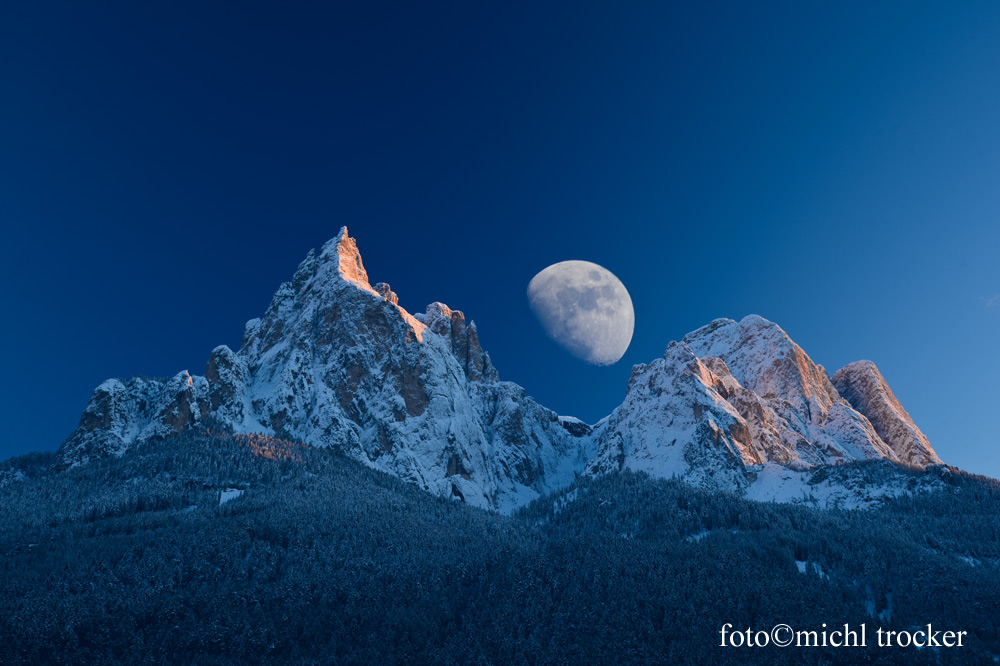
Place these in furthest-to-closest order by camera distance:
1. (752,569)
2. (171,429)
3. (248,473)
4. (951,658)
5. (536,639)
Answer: (171,429) < (248,473) < (752,569) < (536,639) < (951,658)

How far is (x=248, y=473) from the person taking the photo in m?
162

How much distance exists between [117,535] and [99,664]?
36178 millimetres

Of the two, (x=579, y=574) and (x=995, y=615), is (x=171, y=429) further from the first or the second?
(x=995, y=615)

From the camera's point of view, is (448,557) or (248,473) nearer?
(448,557)

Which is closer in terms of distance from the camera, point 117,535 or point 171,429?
point 117,535

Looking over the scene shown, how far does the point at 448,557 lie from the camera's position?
124500 millimetres

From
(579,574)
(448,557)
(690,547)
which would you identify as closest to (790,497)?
(690,547)

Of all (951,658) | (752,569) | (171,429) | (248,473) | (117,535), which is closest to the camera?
(951,658)

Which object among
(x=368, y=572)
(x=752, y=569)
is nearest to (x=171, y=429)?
(x=368, y=572)

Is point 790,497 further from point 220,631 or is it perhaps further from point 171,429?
point 171,429

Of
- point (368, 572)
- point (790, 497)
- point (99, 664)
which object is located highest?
point (790, 497)

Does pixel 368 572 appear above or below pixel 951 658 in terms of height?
above

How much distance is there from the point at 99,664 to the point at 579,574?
7577cm

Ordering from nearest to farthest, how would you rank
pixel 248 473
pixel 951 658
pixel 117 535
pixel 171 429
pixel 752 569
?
pixel 951 658 → pixel 752 569 → pixel 117 535 → pixel 248 473 → pixel 171 429
